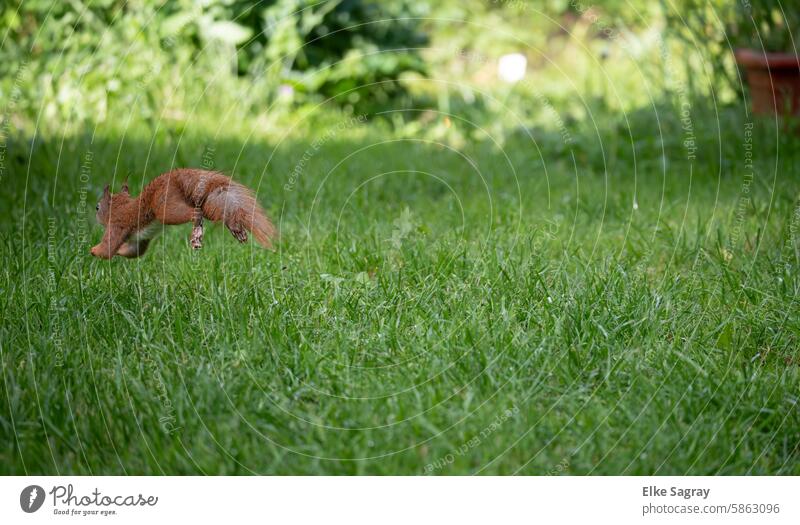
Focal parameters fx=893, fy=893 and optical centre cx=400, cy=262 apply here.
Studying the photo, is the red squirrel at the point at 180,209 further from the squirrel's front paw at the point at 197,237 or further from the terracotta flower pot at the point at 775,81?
the terracotta flower pot at the point at 775,81

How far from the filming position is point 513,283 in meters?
2.82

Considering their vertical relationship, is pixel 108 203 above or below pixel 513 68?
below

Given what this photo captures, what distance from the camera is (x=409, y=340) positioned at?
99.6 inches

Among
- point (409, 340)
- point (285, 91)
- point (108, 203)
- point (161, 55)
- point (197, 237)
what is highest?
point (161, 55)

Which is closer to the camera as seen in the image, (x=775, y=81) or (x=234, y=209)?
(x=234, y=209)

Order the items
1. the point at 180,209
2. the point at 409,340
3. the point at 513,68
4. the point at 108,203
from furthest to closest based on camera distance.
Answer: the point at 513,68, the point at 108,203, the point at 180,209, the point at 409,340

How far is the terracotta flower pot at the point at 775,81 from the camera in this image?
5.00 metres

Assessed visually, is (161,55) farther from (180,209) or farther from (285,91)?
(180,209)

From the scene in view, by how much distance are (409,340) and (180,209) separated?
78 centimetres

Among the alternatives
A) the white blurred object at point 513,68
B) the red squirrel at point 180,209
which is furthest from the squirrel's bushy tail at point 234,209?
the white blurred object at point 513,68

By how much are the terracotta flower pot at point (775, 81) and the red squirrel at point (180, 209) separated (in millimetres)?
3462

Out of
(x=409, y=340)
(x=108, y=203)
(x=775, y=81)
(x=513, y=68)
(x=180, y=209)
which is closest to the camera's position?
(x=409, y=340)

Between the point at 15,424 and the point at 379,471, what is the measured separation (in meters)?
0.90

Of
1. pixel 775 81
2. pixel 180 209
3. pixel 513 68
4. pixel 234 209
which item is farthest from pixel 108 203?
pixel 513 68
